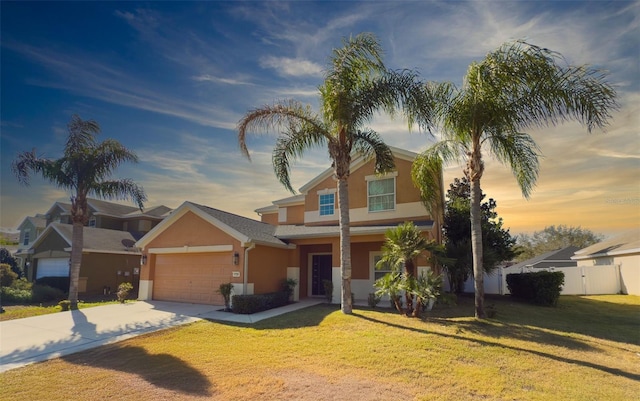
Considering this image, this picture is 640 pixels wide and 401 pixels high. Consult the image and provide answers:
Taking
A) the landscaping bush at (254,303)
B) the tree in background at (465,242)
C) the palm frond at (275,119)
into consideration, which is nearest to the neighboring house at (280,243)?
the landscaping bush at (254,303)

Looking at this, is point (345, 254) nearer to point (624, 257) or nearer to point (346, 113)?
point (346, 113)

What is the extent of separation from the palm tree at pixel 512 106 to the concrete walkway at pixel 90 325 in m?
9.39

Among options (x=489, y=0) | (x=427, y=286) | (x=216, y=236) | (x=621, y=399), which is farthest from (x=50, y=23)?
(x=621, y=399)

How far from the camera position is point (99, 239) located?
24.7 meters

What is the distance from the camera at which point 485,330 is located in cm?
1030

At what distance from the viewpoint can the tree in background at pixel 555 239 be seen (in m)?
59.6

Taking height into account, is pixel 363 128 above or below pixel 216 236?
above

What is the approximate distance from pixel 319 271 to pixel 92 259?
15666 millimetres

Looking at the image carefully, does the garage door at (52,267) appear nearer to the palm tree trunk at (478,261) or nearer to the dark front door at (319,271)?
the dark front door at (319,271)

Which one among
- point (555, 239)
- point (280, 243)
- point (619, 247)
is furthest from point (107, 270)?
point (555, 239)

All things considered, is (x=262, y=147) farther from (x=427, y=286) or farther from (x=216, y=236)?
(x=427, y=286)

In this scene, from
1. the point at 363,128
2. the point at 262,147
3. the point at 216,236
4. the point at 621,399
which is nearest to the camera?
the point at 621,399

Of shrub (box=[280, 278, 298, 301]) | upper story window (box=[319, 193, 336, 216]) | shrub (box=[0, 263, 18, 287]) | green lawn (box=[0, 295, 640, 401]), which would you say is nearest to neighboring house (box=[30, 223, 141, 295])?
shrub (box=[0, 263, 18, 287])

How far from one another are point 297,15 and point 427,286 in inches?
399
